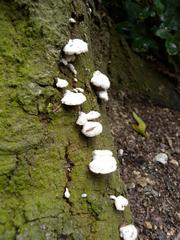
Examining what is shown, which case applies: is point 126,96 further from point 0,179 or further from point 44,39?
point 0,179

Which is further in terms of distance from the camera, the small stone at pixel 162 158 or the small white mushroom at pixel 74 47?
the small stone at pixel 162 158

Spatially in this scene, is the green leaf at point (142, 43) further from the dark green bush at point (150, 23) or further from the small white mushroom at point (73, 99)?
the small white mushroom at point (73, 99)

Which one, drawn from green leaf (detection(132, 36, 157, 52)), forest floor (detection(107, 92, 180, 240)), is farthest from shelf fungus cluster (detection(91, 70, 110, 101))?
green leaf (detection(132, 36, 157, 52))

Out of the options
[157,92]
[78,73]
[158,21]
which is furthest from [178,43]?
[78,73]

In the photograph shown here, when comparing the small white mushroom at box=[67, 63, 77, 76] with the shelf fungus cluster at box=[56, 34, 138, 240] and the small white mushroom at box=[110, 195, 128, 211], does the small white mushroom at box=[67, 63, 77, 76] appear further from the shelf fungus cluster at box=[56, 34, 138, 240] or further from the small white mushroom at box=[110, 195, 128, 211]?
the small white mushroom at box=[110, 195, 128, 211]

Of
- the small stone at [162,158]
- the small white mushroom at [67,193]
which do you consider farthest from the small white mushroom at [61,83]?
the small stone at [162,158]

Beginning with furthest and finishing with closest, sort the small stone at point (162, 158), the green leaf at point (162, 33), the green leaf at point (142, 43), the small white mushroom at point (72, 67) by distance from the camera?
the green leaf at point (142, 43) → the green leaf at point (162, 33) → the small stone at point (162, 158) → the small white mushroom at point (72, 67)

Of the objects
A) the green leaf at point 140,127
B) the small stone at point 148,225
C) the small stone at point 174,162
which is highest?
the green leaf at point 140,127
